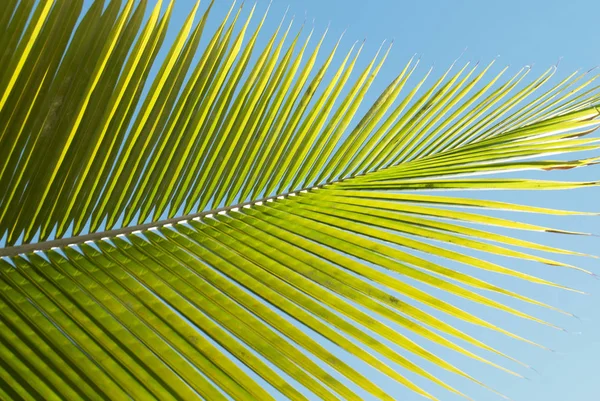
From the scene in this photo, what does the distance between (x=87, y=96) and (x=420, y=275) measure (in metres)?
0.74

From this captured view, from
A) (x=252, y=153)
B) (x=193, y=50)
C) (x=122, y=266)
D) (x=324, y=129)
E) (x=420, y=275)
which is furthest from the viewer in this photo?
(x=324, y=129)

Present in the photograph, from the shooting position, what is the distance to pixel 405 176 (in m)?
1.75

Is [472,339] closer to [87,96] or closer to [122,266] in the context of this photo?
[122,266]

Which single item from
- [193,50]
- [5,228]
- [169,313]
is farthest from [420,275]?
[5,228]

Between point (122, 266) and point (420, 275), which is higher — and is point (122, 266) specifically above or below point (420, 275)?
below

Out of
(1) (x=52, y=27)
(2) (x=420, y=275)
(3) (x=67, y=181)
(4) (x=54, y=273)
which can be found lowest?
(4) (x=54, y=273)

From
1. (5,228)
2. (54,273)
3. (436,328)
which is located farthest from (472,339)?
(5,228)

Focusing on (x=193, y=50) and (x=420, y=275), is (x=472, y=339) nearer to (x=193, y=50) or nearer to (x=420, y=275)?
(x=420, y=275)

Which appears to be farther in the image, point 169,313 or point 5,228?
point 5,228

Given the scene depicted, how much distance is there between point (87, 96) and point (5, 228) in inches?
11.4

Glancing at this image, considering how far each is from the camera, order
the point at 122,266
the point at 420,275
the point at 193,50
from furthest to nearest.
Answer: the point at 193,50
the point at 420,275
the point at 122,266

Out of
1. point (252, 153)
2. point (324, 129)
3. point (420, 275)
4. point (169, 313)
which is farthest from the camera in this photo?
point (324, 129)

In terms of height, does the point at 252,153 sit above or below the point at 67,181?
above

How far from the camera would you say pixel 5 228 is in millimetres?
1338
